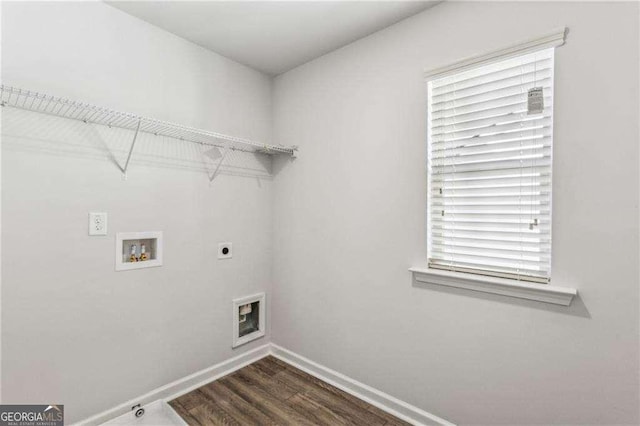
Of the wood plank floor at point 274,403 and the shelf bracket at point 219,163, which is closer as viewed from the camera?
the wood plank floor at point 274,403

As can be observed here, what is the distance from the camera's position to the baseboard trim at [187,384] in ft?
5.73

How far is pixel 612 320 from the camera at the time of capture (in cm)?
125

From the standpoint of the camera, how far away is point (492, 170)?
1535 millimetres

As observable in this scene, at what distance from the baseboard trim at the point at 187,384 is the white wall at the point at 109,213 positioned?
4 centimetres

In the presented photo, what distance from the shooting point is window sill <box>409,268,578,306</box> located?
1.33 m

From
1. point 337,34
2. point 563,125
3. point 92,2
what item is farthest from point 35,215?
point 563,125

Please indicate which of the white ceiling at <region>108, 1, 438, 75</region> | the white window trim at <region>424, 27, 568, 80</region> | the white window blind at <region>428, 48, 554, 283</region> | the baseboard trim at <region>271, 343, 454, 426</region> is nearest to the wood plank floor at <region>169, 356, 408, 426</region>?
the baseboard trim at <region>271, 343, 454, 426</region>

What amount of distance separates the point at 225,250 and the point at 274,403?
3.50ft

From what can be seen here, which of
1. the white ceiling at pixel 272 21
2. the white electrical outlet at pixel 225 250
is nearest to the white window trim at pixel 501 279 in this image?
the white ceiling at pixel 272 21

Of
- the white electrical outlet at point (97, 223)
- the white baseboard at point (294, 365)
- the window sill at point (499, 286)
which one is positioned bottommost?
the white baseboard at point (294, 365)

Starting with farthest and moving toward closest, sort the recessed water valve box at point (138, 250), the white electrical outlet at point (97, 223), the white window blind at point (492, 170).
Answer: the recessed water valve box at point (138, 250), the white electrical outlet at point (97, 223), the white window blind at point (492, 170)

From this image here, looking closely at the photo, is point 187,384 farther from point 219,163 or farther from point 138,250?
point 219,163

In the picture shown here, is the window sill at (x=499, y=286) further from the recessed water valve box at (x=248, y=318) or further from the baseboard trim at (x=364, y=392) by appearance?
the recessed water valve box at (x=248, y=318)

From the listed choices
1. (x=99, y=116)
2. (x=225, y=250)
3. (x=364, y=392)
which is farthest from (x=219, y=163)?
(x=364, y=392)
